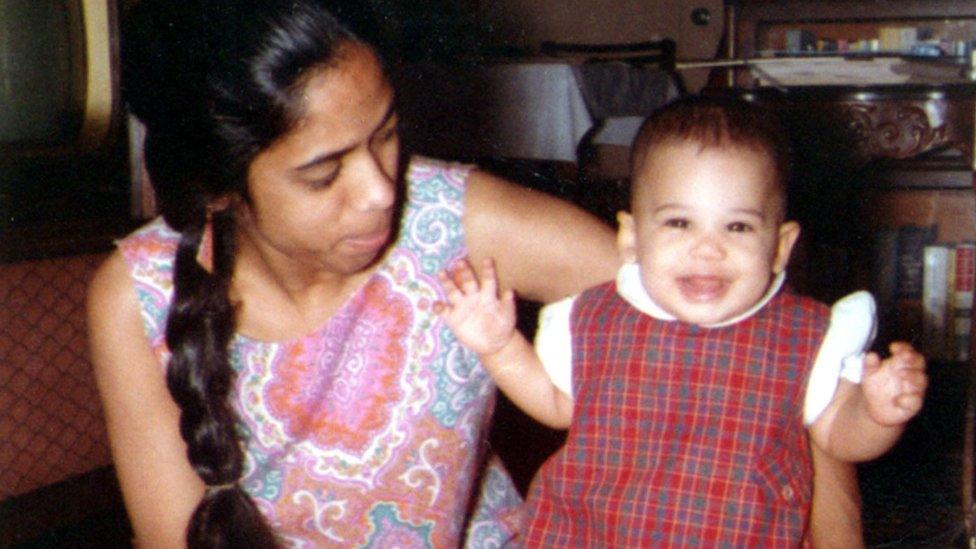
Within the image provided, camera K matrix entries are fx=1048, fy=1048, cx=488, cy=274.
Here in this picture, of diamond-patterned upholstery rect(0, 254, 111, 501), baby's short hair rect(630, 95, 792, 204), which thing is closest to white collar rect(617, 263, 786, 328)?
baby's short hair rect(630, 95, 792, 204)

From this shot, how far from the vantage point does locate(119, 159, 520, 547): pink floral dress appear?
1.22 meters

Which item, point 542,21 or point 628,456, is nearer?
point 628,456

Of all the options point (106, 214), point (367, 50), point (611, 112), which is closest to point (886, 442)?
point (367, 50)

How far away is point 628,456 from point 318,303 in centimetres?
41

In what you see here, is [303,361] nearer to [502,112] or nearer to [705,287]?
[705,287]

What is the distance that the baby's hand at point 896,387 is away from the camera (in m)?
0.93

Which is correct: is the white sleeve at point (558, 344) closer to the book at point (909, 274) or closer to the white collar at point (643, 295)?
the white collar at point (643, 295)

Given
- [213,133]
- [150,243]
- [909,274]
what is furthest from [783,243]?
[909,274]

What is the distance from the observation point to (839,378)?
3.45ft

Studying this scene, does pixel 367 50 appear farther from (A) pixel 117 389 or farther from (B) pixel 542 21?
(B) pixel 542 21

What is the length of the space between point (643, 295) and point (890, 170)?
81.8 inches

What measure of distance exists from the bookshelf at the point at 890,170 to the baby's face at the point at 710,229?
0.79 meters

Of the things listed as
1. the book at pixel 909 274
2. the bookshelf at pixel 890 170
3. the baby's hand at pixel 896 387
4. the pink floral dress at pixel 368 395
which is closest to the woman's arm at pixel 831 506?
the baby's hand at pixel 896 387

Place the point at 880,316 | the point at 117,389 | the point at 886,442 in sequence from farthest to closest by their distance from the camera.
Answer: the point at 880,316, the point at 117,389, the point at 886,442
